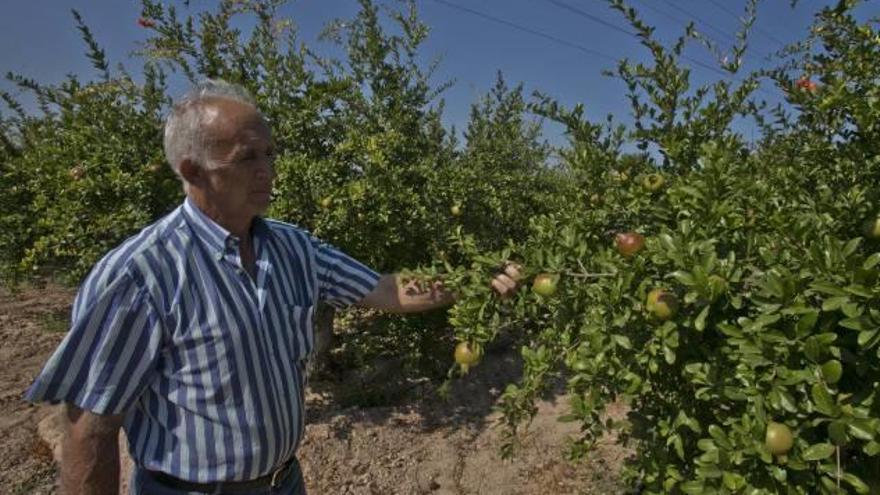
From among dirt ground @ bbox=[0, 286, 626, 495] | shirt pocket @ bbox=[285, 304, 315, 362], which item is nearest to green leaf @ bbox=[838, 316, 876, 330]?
shirt pocket @ bbox=[285, 304, 315, 362]

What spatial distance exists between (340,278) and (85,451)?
877 mm

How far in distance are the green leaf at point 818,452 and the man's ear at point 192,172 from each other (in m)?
1.51

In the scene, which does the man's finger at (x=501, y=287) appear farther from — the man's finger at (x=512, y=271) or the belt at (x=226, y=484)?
the belt at (x=226, y=484)

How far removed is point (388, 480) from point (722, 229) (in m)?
2.32

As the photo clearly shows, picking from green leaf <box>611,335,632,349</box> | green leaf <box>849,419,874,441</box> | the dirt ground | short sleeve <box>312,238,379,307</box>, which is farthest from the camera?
the dirt ground

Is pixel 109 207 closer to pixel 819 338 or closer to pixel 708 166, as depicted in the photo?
pixel 708 166

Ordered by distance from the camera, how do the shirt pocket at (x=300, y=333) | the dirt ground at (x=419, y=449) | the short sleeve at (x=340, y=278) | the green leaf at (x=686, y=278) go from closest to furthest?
the green leaf at (x=686, y=278), the shirt pocket at (x=300, y=333), the short sleeve at (x=340, y=278), the dirt ground at (x=419, y=449)

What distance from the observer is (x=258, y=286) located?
176 centimetres

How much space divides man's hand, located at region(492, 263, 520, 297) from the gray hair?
85 cm

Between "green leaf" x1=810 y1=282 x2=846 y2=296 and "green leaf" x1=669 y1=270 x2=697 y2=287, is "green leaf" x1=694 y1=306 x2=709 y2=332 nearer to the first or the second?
"green leaf" x1=669 y1=270 x2=697 y2=287

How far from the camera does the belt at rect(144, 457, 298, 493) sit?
1.62m

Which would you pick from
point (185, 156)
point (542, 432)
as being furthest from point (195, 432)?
point (542, 432)

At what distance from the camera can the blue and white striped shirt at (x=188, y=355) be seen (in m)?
1.47

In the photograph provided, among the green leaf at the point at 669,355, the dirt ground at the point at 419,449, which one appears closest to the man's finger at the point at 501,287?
the green leaf at the point at 669,355
